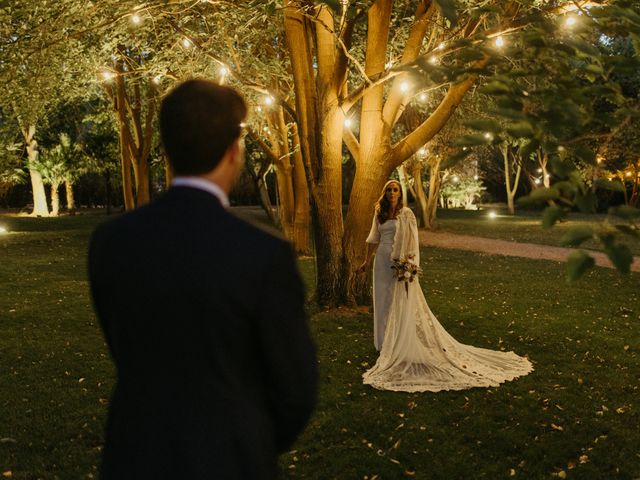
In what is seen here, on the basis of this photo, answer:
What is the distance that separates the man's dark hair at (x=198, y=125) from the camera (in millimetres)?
2133

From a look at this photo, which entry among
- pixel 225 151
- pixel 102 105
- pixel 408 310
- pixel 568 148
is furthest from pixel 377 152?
pixel 102 105

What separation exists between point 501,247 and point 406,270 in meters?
18.9

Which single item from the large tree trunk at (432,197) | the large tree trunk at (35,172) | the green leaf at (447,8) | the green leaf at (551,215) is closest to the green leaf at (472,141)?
the green leaf at (551,215)

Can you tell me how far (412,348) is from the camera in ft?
28.3

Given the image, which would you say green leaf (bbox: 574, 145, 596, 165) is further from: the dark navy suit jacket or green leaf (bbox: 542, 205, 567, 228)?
the dark navy suit jacket

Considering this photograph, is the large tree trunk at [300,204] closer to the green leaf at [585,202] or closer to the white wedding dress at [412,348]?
the white wedding dress at [412,348]

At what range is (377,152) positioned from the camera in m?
11.9

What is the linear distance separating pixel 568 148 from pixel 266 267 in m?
1.72

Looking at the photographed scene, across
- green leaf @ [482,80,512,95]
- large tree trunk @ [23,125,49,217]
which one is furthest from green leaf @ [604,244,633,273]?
large tree trunk @ [23,125,49,217]

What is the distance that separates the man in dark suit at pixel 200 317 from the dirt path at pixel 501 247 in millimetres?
19815

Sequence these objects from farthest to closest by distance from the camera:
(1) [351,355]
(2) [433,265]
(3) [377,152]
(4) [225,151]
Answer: (2) [433,265]
(3) [377,152]
(1) [351,355]
(4) [225,151]

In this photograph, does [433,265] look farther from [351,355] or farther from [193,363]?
[193,363]

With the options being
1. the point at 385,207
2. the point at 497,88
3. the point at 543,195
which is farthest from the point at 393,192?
the point at 543,195

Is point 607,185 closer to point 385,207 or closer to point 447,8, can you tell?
point 447,8
